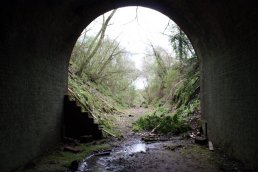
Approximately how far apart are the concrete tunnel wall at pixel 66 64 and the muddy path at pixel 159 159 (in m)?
0.55

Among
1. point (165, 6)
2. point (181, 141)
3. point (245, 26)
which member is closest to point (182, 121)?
point (181, 141)

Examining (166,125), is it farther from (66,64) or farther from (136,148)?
(66,64)

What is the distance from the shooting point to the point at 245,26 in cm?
610

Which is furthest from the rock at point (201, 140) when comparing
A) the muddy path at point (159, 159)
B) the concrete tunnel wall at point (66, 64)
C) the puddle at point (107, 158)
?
the puddle at point (107, 158)

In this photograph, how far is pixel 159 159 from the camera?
26.2 ft

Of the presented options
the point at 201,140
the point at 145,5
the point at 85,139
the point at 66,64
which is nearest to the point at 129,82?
the point at 66,64

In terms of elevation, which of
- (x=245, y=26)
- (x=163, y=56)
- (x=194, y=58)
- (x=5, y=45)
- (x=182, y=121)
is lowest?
(x=182, y=121)

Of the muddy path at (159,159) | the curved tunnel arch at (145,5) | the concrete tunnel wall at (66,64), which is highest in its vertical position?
the curved tunnel arch at (145,5)

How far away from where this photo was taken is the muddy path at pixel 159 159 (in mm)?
6963

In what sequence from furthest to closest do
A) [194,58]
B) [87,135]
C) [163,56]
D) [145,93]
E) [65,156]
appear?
1. [145,93]
2. [163,56]
3. [194,58]
4. [87,135]
5. [65,156]

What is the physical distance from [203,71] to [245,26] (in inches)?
196

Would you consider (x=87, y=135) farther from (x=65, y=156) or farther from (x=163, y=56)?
(x=163, y=56)

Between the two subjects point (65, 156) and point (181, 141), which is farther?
point (181, 141)

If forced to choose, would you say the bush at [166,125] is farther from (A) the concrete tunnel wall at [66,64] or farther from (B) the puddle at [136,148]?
(B) the puddle at [136,148]
